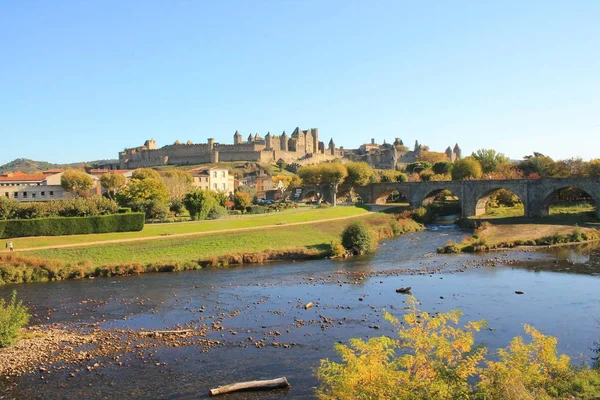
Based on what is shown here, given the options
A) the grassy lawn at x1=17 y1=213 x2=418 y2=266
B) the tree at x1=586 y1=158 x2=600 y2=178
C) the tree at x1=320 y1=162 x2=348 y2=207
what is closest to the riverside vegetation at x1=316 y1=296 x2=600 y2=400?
the grassy lawn at x1=17 y1=213 x2=418 y2=266

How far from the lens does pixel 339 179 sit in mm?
78750

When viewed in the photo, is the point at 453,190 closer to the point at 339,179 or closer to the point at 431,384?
the point at 339,179

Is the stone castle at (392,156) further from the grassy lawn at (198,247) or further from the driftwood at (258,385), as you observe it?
the driftwood at (258,385)

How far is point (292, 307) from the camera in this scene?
24.1 m

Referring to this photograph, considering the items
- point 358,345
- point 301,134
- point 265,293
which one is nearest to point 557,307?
point 265,293

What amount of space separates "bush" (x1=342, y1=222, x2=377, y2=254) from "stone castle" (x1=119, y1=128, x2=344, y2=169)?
329ft

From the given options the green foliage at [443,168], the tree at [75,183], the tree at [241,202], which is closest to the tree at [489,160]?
the green foliage at [443,168]

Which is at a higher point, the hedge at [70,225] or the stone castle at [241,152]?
the stone castle at [241,152]

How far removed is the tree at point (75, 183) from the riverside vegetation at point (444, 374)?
195 feet

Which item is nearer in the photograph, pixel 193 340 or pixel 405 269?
pixel 193 340

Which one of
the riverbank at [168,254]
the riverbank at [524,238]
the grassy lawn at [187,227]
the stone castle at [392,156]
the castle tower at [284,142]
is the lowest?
the riverbank at [524,238]

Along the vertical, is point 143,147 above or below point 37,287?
above

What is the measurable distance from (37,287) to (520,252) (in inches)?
1329

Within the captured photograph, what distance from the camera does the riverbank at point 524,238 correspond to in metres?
40.9
